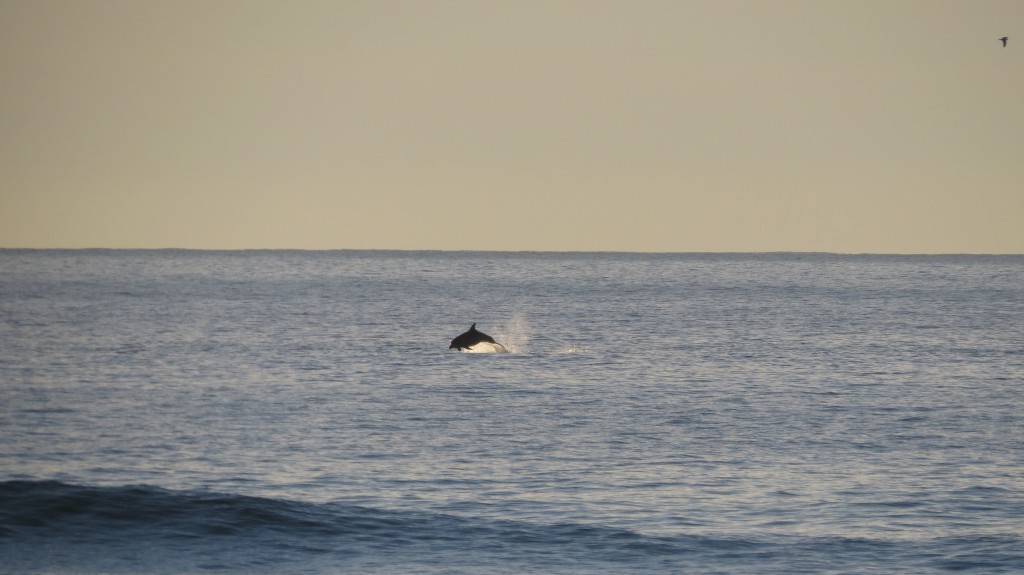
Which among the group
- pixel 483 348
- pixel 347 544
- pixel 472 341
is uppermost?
pixel 472 341

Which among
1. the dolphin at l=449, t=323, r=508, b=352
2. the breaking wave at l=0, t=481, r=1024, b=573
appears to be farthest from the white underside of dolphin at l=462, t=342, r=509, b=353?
the breaking wave at l=0, t=481, r=1024, b=573

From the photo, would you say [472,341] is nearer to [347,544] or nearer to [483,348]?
[483,348]

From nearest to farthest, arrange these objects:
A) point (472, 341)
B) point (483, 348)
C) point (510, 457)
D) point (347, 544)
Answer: point (347, 544), point (510, 457), point (472, 341), point (483, 348)

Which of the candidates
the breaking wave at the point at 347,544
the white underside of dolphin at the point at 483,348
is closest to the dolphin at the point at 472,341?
the white underside of dolphin at the point at 483,348

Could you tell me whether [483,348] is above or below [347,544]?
above

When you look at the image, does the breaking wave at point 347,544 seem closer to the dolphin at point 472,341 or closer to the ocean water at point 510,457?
the ocean water at point 510,457

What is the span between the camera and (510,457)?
104ft

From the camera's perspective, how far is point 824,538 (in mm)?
23547

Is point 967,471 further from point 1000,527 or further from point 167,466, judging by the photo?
point 167,466

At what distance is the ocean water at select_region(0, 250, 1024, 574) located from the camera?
893 inches

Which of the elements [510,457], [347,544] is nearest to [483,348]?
[510,457]

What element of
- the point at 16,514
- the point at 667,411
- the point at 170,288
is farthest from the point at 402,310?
the point at 16,514

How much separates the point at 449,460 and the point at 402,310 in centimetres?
8252

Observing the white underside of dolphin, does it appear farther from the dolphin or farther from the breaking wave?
the breaking wave
